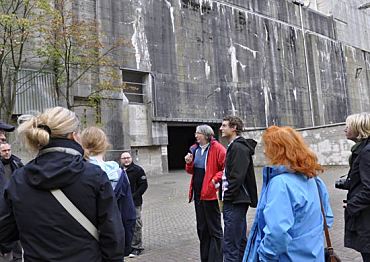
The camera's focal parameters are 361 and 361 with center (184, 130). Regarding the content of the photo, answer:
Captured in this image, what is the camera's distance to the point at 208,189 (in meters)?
5.00

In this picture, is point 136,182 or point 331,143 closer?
point 136,182

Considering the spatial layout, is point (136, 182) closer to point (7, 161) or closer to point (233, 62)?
point (7, 161)

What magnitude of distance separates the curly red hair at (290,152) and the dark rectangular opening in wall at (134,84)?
66.9 ft

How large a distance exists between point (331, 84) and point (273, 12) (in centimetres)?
954

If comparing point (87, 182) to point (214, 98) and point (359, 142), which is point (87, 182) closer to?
point (359, 142)

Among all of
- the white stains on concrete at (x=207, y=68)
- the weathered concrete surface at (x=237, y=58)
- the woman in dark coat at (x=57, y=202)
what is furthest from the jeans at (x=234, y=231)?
the white stains on concrete at (x=207, y=68)

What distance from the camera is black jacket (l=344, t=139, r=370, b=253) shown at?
3.22m

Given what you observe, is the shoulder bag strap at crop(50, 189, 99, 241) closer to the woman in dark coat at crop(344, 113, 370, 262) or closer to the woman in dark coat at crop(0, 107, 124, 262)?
the woman in dark coat at crop(0, 107, 124, 262)

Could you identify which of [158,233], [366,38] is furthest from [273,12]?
[158,233]

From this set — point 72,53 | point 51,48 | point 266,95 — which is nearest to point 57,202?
point 51,48

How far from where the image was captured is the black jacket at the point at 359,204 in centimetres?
322

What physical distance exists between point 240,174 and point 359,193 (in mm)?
1429

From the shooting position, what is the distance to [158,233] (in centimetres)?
775

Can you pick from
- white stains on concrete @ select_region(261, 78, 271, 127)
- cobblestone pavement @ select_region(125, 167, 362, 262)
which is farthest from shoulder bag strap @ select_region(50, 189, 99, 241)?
white stains on concrete @ select_region(261, 78, 271, 127)
